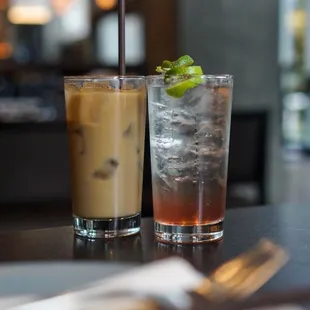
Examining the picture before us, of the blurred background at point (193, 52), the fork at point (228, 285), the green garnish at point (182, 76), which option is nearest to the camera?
the fork at point (228, 285)

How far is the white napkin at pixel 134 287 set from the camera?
2.10 feet

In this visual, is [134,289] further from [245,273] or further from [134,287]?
[245,273]

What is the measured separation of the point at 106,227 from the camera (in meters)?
0.91

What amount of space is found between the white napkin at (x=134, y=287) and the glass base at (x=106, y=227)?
149 mm

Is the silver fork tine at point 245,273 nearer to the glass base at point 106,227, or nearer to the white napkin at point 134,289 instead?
the white napkin at point 134,289

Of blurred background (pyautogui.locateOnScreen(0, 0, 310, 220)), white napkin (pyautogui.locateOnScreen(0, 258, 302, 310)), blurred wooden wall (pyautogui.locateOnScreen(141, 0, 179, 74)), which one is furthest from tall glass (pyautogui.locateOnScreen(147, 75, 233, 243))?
blurred wooden wall (pyautogui.locateOnScreen(141, 0, 179, 74))

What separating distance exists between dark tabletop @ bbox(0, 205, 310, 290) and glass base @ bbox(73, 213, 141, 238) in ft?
0.05

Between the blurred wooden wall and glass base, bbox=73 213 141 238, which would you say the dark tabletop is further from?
the blurred wooden wall

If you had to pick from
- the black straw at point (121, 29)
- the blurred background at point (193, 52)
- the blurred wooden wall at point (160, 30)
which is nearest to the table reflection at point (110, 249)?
the black straw at point (121, 29)

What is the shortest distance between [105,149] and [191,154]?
12 centimetres

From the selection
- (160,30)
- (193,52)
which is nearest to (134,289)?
(193,52)

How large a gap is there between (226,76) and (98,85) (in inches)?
6.9

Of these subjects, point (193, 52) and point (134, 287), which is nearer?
point (134, 287)

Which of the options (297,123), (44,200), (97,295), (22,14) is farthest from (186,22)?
(97,295)
